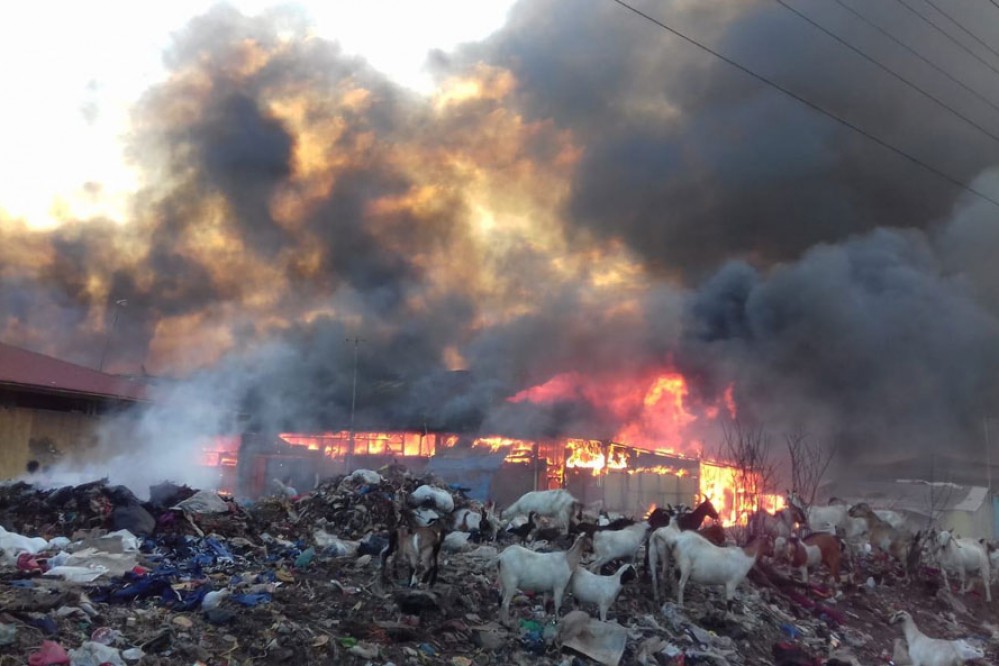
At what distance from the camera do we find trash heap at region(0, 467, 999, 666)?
315 inches

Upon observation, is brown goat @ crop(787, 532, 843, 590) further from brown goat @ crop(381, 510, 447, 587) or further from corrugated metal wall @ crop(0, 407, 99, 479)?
corrugated metal wall @ crop(0, 407, 99, 479)

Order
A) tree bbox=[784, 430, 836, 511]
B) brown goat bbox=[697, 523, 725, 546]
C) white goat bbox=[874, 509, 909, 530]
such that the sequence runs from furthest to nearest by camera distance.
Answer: tree bbox=[784, 430, 836, 511] < white goat bbox=[874, 509, 909, 530] < brown goat bbox=[697, 523, 725, 546]

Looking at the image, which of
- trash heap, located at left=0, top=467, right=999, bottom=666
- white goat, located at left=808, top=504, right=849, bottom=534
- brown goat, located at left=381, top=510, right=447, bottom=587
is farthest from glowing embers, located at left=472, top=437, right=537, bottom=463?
brown goat, located at left=381, top=510, right=447, bottom=587

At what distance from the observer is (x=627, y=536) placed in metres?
11.9

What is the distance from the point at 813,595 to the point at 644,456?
20.3 m

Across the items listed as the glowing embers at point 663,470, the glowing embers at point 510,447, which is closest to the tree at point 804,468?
the glowing embers at point 663,470

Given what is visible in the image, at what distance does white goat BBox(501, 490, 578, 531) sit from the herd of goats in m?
0.02

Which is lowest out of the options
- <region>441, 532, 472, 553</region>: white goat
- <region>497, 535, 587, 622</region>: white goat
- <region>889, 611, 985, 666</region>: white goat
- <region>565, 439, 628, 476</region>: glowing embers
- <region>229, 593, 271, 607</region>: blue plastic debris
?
<region>889, 611, 985, 666</region>: white goat

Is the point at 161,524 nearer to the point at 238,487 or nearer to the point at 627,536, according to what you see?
the point at 627,536

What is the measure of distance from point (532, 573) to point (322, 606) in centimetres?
284

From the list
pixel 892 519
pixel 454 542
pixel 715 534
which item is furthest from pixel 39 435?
pixel 892 519

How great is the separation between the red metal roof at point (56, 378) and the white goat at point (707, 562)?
60.9ft

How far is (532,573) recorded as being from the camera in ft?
31.2

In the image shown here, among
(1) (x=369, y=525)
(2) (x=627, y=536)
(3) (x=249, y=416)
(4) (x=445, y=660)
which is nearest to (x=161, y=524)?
(1) (x=369, y=525)
